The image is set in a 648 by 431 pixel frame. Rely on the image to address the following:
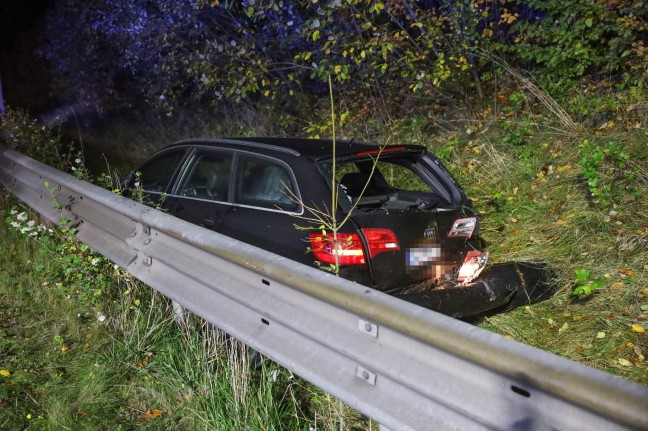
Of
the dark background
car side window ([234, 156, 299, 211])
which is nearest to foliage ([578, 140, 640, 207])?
car side window ([234, 156, 299, 211])

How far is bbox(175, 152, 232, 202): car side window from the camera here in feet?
18.0

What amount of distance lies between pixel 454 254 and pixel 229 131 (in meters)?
8.79

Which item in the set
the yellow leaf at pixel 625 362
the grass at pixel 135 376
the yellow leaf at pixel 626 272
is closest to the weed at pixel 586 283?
the yellow leaf at pixel 626 272

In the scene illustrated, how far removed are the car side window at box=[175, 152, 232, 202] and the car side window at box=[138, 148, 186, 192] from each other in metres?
0.20

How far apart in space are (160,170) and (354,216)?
8.58 ft

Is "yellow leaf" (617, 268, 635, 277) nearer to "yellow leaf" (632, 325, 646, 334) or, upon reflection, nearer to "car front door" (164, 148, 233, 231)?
"yellow leaf" (632, 325, 646, 334)

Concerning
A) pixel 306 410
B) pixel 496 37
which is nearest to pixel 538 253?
pixel 306 410

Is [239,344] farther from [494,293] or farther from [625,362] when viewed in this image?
[625,362]

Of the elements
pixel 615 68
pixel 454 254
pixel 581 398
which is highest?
pixel 615 68

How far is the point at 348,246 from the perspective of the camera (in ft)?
14.5

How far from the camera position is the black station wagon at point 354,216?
178 inches

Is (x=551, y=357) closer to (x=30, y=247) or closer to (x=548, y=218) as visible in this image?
(x=548, y=218)

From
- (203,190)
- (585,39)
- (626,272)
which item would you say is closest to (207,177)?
(203,190)

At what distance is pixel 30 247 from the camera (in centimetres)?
633
